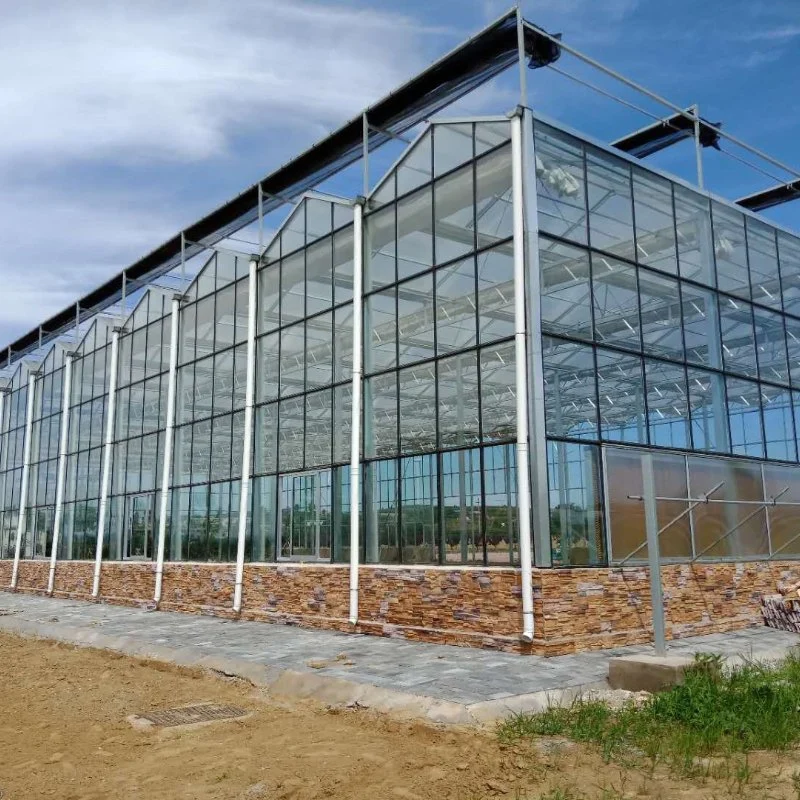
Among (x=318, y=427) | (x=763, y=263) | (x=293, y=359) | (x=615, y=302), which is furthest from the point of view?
(x=293, y=359)

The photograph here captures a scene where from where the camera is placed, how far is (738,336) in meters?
19.4

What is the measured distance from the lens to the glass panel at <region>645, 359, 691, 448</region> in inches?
655

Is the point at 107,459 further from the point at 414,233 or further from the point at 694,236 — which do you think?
the point at 694,236

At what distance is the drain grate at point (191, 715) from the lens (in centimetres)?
992

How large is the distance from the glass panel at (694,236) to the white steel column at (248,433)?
1093 cm

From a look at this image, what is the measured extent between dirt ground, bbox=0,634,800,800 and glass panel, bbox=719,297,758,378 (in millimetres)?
12769

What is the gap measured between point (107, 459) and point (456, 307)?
55.6 feet

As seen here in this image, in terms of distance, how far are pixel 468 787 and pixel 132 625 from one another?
581 inches

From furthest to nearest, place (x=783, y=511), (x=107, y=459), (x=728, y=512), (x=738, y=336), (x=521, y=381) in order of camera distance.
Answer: (x=107, y=459)
(x=738, y=336)
(x=783, y=511)
(x=728, y=512)
(x=521, y=381)

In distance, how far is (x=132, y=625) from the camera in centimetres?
→ 1978

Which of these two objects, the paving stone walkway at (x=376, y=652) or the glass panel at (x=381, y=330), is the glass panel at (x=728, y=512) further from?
the glass panel at (x=381, y=330)

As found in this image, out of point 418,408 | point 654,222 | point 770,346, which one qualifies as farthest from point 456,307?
point 770,346

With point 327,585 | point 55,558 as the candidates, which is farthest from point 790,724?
point 55,558

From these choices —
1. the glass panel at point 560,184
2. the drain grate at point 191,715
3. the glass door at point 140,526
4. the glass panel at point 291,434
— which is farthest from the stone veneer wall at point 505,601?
the glass panel at point 560,184
